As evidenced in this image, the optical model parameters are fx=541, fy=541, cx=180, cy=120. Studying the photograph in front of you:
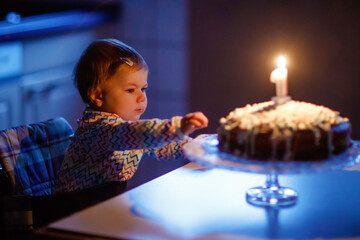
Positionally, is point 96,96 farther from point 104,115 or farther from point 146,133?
point 146,133

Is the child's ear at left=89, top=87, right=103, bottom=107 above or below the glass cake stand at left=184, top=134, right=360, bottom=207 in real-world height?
above

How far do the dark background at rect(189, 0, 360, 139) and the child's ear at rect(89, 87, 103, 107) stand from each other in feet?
5.49

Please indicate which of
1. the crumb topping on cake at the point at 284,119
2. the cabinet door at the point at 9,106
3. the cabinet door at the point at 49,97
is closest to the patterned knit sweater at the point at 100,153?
the crumb topping on cake at the point at 284,119

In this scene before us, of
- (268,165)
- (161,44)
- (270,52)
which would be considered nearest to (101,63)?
(268,165)

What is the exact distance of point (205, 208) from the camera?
119cm

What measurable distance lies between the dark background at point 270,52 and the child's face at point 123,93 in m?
1.61

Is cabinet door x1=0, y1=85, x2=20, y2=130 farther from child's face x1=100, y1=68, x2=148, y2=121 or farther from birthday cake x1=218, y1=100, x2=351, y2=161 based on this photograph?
birthday cake x1=218, y1=100, x2=351, y2=161

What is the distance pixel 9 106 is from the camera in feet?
9.14

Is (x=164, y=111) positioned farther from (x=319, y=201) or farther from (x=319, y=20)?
(x=319, y=201)

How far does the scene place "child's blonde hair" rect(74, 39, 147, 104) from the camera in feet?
5.48

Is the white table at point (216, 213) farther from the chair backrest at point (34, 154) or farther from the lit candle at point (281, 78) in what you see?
the chair backrest at point (34, 154)

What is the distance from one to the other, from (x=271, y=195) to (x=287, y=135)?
18 centimetres

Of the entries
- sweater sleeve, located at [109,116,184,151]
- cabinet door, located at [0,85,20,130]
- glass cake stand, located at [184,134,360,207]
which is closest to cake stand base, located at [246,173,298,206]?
glass cake stand, located at [184,134,360,207]

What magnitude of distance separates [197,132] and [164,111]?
322 millimetres
